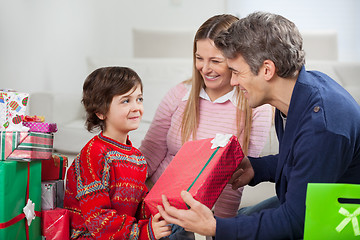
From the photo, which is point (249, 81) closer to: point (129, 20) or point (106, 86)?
point (106, 86)

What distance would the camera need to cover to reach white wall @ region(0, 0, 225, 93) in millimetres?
3205

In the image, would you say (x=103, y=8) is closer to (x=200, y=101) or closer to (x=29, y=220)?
(x=200, y=101)

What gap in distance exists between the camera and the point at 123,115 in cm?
148

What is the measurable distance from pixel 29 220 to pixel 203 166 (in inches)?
20.3

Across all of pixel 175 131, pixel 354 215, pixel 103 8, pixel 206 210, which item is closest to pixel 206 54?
pixel 175 131

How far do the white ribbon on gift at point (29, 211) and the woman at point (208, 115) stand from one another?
56 cm

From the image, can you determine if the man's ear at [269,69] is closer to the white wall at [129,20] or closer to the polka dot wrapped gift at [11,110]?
the polka dot wrapped gift at [11,110]

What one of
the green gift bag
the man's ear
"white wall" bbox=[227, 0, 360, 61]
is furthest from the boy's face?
"white wall" bbox=[227, 0, 360, 61]

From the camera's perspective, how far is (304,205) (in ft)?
3.91

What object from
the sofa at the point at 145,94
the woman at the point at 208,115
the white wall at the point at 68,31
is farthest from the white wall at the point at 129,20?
the woman at the point at 208,115

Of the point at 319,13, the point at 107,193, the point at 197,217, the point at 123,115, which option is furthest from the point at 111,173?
the point at 319,13

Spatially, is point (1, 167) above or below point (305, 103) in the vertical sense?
below

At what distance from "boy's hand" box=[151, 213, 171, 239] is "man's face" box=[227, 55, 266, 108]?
1.38 ft

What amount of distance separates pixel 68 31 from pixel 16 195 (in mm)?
2836
